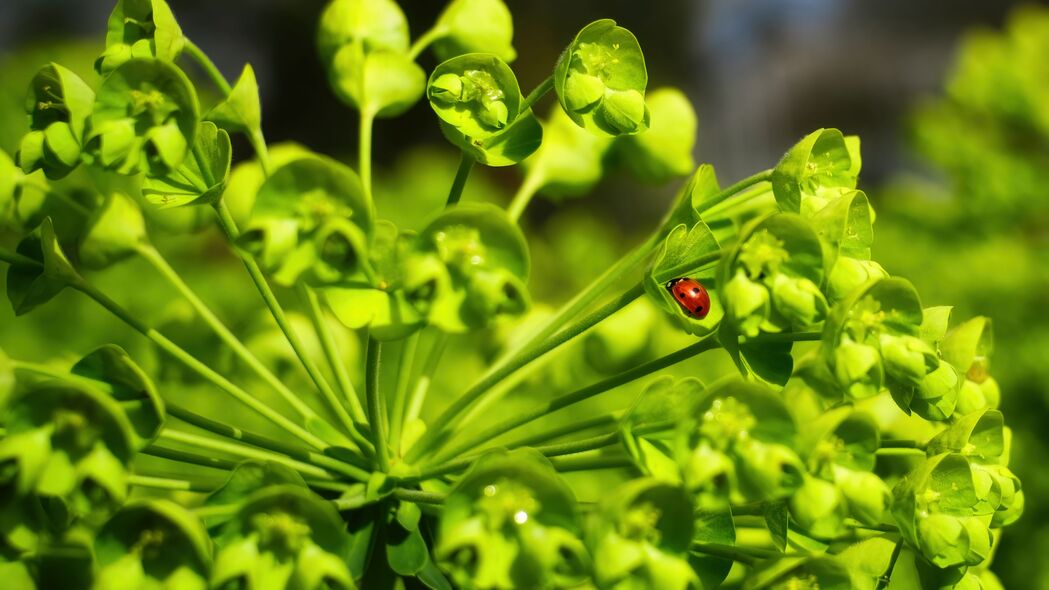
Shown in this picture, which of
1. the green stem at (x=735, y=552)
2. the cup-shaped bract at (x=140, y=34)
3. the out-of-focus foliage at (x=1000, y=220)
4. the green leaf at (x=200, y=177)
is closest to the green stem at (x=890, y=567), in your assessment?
the green stem at (x=735, y=552)

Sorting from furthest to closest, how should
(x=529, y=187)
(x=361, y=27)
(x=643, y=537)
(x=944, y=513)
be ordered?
(x=529, y=187), (x=361, y=27), (x=944, y=513), (x=643, y=537)

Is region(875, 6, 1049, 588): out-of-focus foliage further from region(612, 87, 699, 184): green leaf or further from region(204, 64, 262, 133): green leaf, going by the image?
region(204, 64, 262, 133): green leaf

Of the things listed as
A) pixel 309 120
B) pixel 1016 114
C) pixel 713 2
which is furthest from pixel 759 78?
pixel 1016 114

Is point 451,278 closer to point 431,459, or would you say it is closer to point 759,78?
point 431,459

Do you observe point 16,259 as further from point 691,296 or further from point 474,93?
point 691,296

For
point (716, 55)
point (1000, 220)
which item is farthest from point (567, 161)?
point (716, 55)

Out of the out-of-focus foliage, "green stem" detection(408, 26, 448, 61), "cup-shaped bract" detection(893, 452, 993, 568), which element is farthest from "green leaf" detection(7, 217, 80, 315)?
the out-of-focus foliage
